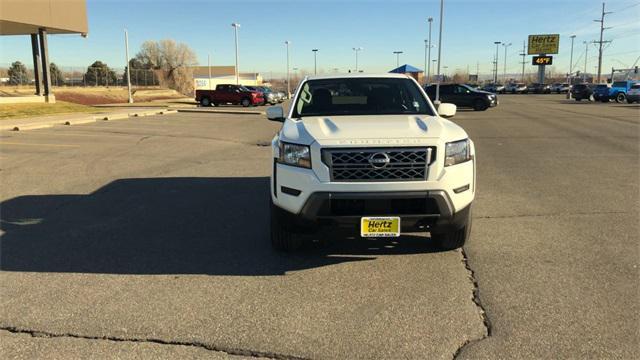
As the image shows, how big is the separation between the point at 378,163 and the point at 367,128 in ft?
1.66

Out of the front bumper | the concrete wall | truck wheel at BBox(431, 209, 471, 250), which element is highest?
the concrete wall

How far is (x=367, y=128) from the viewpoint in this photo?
14.9 ft

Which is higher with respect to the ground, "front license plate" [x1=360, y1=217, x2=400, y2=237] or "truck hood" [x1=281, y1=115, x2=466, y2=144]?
"truck hood" [x1=281, y1=115, x2=466, y2=144]

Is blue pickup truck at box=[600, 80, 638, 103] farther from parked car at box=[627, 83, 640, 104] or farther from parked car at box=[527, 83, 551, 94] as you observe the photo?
parked car at box=[527, 83, 551, 94]

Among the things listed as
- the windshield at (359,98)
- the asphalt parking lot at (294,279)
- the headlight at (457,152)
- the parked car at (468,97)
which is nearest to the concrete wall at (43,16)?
the asphalt parking lot at (294,279)

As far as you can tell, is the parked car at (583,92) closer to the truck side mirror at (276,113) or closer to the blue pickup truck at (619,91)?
the blue pickup truck at (619,91)

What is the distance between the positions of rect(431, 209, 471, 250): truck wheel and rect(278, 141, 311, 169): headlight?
5.08 feet

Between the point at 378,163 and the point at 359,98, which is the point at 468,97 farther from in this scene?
the point at 378,163

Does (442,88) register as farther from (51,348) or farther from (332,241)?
(51,348)

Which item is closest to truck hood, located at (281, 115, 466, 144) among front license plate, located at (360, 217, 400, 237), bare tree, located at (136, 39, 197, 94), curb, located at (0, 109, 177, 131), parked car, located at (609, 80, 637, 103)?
front license plate, located at (360, 217, 400, 237)

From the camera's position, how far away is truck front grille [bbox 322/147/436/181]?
417 centimetres

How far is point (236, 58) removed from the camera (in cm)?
4919

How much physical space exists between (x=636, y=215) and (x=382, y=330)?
14.9ft

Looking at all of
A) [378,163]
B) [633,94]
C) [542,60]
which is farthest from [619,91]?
[542,60]
